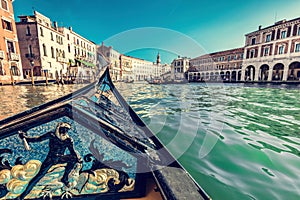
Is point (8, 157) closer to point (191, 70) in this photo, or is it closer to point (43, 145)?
point (43, 145)

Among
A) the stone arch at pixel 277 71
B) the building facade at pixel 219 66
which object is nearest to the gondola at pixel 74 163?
the stone arch at pixel 277 71

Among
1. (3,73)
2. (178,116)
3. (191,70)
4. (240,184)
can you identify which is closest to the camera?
(240,184)

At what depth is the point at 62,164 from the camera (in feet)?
3.89

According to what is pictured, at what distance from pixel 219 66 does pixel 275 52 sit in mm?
15275

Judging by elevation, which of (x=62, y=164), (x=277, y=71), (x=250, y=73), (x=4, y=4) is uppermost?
(x=4, y=4)

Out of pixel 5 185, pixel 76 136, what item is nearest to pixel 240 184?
pixel 76 136

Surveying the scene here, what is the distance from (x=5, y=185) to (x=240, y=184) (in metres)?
2.38

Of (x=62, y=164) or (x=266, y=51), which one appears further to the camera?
(x=266, y=51)

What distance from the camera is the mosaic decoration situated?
1104 millimetres

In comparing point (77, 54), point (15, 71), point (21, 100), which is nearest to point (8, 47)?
point (15, 71)

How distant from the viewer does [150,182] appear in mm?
1378

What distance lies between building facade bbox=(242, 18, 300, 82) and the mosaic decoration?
27895 mm

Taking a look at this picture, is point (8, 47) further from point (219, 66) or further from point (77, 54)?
point (219, 66)

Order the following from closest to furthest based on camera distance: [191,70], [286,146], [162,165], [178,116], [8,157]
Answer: [8,157] → [162,165] → [286,146] → [178,116] → [191,70]
